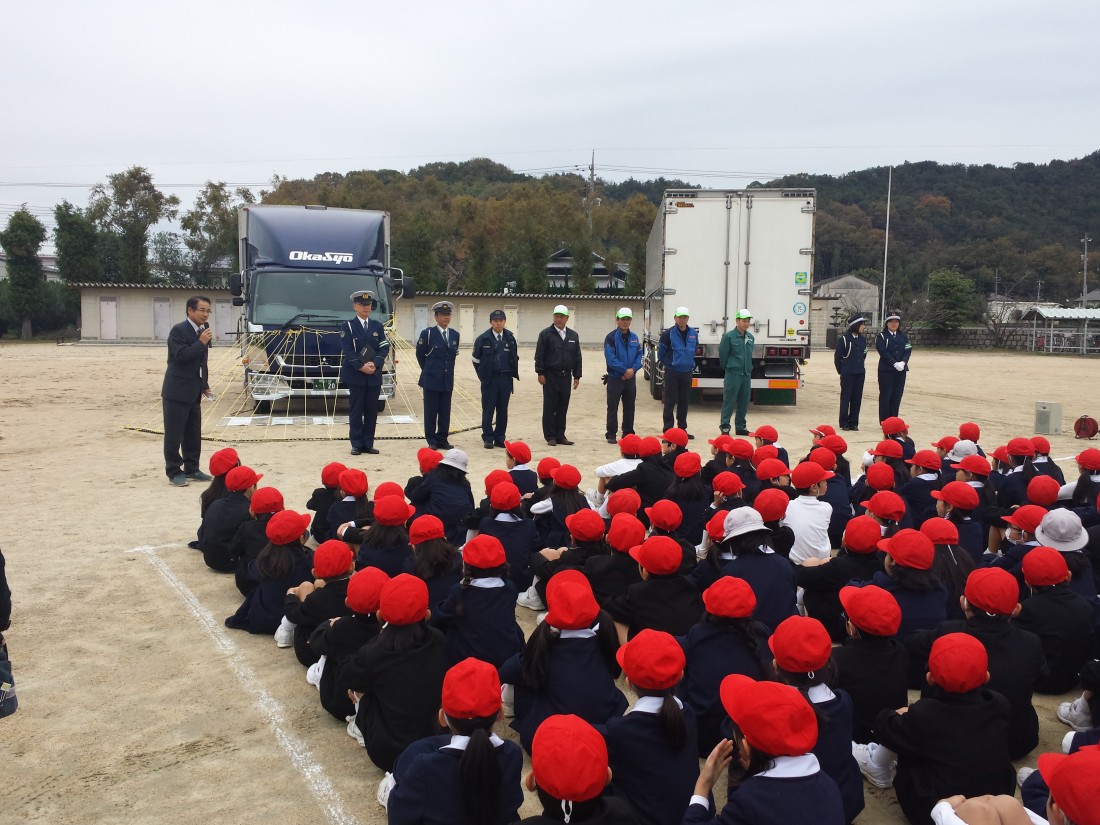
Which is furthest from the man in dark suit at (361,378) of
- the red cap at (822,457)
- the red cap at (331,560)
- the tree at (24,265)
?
the tree at (24,265)

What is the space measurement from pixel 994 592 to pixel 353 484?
402cm

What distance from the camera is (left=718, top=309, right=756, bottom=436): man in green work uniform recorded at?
12.3 metres

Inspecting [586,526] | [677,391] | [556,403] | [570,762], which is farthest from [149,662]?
[677,391]

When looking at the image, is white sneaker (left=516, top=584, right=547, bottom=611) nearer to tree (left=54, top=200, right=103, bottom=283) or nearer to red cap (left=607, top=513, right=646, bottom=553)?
red cap (left=607, top=513, right=646, bottom=553)

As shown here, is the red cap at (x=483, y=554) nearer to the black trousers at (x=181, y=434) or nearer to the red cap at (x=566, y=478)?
the red cap at (x=566, y=478)

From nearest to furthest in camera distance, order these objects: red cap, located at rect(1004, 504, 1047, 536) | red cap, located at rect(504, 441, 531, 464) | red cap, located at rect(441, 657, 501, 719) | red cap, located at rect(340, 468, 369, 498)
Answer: red cap, located at rect(441, 657, 501, 719) → red cap, located at rect(1004, 504, 1047, 536) → red cap, located at rect(340, 468, 369, 498) → red cap, located at rect(504, 441, 531, 464)

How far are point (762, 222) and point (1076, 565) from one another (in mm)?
10818

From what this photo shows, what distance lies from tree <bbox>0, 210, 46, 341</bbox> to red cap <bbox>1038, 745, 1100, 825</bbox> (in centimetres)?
4961

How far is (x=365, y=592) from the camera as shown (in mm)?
3730

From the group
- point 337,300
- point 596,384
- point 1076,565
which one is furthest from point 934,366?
point 1076,565

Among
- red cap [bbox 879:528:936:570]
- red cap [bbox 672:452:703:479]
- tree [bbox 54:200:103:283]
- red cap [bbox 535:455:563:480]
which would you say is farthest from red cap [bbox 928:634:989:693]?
tree [bbox 54:200:103:283]

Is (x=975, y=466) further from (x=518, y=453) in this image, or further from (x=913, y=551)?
(x=518, y=453)

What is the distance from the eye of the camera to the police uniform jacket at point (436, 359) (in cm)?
1066

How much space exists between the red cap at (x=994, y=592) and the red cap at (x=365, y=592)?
8.51ft
